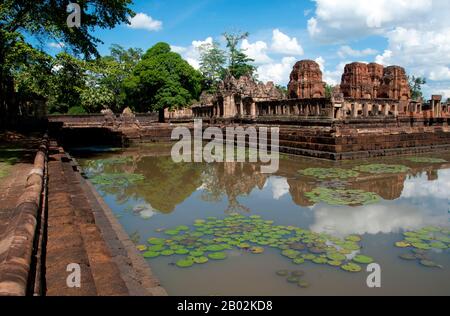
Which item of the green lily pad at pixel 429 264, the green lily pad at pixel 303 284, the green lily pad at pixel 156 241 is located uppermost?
the green lily pad at pixel 156 241

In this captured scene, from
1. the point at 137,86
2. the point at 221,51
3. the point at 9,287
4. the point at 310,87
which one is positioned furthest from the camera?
the point at 221,51

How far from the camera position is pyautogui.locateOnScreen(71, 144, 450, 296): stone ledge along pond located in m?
4.31

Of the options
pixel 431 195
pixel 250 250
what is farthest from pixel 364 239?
pixel 431 195

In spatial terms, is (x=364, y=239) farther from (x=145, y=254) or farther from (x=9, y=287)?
(x=9, y=287)

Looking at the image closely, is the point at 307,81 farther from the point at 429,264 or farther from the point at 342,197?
the point at 429,264

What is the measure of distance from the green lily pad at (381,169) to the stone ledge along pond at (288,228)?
7 cm

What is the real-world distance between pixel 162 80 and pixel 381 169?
28423 mm

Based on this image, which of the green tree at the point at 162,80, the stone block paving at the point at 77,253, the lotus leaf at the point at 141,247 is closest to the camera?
the stone block paving at the point at 77,253

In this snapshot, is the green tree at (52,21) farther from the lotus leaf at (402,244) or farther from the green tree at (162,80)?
the green tree at (162,80)

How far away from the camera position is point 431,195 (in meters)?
8.59

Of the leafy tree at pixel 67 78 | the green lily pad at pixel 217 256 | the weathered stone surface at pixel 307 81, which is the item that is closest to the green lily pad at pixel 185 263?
the green lily pad at pixel 217 256

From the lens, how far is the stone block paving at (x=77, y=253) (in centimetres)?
309

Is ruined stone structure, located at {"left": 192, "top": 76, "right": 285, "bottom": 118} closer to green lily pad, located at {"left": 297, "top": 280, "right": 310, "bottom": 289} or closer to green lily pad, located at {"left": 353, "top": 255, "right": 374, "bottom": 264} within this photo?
green lily pad, located at {"left": 353, "top": 255, "right": 374, "bottom": 264}

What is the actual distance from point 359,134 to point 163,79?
83.1ft
